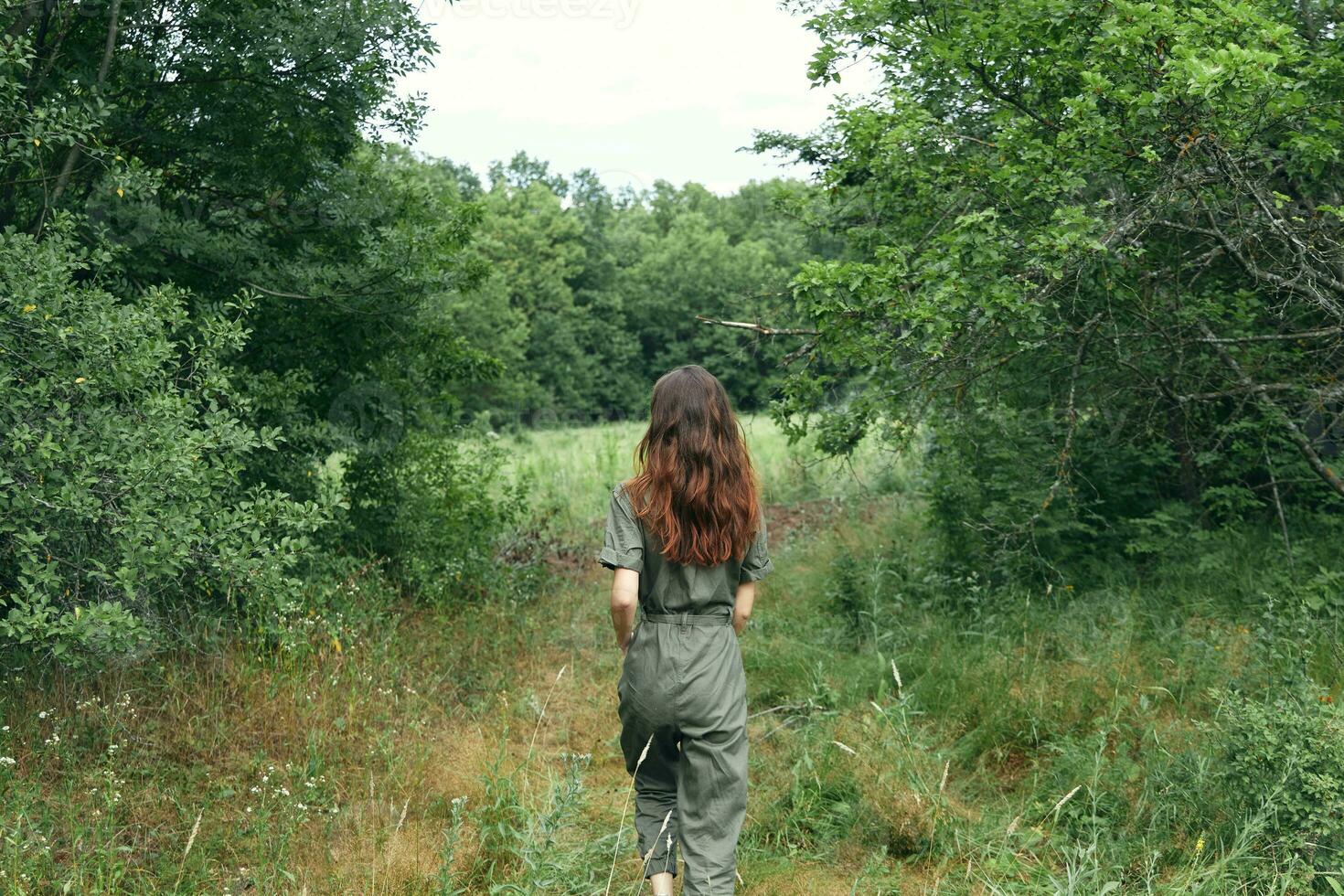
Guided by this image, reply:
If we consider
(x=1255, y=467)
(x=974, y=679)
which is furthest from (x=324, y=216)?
(x=1255, y=467)

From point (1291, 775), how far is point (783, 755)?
2.37 m

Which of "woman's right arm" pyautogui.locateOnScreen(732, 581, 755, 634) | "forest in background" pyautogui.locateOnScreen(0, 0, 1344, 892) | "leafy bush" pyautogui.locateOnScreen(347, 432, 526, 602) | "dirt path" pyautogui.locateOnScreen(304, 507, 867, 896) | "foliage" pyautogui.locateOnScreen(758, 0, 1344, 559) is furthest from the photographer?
"leafy bush" pyautogui.locateOnScreen(347, 432, 526, 602)

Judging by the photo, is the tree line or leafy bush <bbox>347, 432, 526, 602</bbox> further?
leafy bush <bbox>347, 432, 526, 602</bbox>

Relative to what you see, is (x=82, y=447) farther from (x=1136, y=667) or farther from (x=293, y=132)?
(x=1136, y=667)

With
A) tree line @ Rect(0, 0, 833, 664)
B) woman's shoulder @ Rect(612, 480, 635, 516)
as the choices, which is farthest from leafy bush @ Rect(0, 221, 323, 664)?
woman's shoulder @ Rect(612, 480, 635, 516)

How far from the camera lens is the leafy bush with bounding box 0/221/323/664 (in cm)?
432

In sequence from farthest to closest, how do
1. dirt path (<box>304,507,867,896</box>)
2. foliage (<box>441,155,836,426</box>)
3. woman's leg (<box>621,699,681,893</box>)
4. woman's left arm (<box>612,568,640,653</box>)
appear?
foliage (<box>441,155,836,426</box>) < dirt path (<box>304,507,867,896</box>) < woman's leg (<box>621,699,681,893</box>) < woman's left arm (<box>612,568,640,653</box>)

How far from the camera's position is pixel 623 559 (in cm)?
370

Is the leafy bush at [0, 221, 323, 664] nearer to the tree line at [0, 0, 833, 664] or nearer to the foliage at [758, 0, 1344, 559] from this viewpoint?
the tree line at [0, 0, 833, 664]

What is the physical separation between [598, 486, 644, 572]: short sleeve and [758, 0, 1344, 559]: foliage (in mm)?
2208

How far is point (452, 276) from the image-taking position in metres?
7.93

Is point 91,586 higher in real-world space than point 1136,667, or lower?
higher

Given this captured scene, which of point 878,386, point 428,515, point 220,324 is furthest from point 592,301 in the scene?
point 220,324

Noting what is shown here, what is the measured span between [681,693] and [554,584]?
6.39 meters
